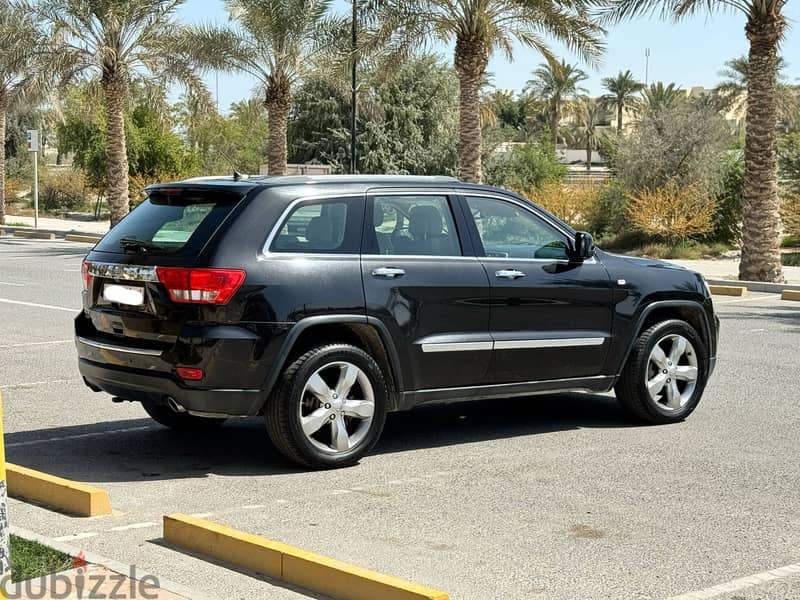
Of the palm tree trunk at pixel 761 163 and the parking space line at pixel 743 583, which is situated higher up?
the palm tree trunk at pixel 761 163

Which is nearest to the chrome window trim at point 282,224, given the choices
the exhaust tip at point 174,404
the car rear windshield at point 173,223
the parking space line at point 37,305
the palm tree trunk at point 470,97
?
the car rear windshield at point 173,223

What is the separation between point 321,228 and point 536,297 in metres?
1.62

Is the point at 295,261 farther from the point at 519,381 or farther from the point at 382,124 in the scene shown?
the point at 382,124

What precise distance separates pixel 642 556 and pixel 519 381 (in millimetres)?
2727

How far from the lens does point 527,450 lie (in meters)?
8.43

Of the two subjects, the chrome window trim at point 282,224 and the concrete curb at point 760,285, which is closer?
the chrome window trim at point 282,224

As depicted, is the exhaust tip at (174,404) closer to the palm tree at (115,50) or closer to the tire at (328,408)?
the tire at (328,408)

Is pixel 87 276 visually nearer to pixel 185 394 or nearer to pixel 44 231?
pixel 185 394

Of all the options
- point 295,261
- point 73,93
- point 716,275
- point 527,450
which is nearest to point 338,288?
point 295,261

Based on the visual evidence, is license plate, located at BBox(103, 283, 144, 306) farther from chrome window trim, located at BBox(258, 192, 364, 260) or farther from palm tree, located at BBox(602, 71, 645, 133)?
palm tree, located at BBox(602, 71, 645, 133)

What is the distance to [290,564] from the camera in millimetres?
5457

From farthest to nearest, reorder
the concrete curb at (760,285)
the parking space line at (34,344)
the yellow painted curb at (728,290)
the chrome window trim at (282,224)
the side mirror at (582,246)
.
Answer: the concrete curb at (760,285)
the yellow painted curb at (728,290)
the parking space line at (34,344)
the side mirror at (582,246)
the chrome window trim at (282,224)

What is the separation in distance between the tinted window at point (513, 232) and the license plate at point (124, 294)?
7.56 feet

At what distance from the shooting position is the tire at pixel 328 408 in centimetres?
754
